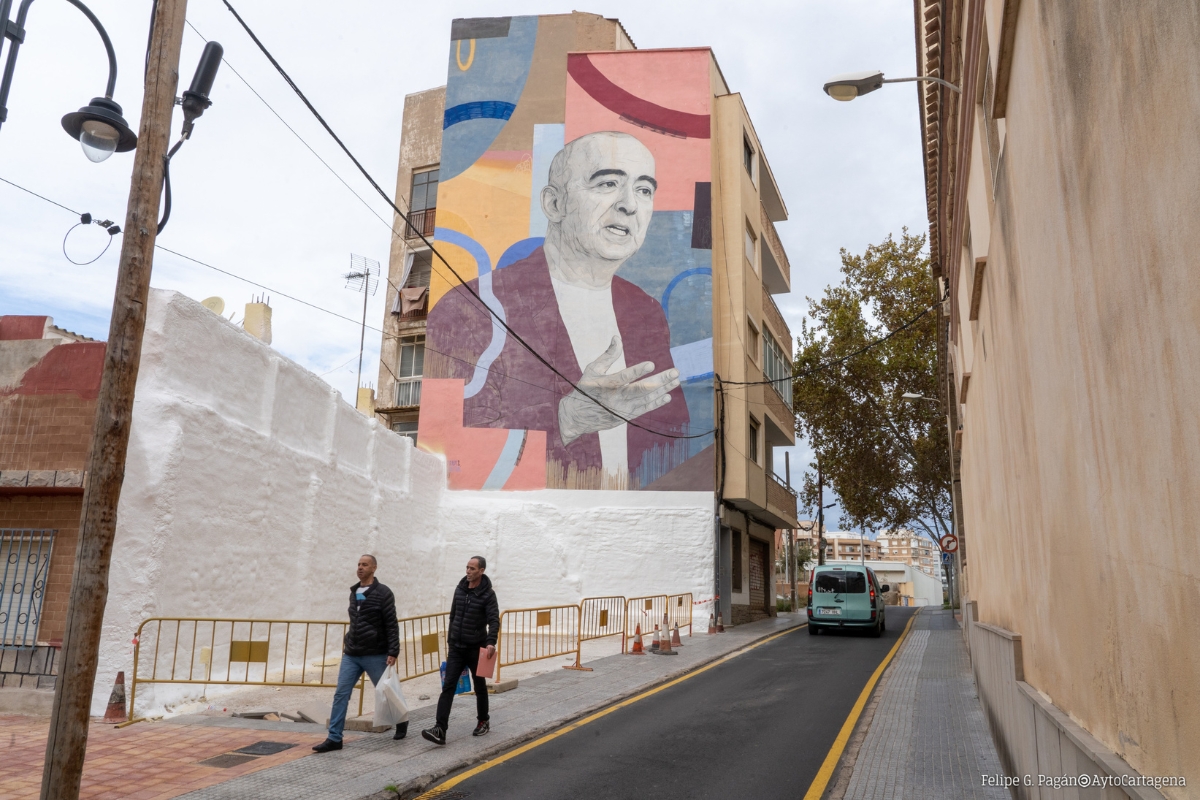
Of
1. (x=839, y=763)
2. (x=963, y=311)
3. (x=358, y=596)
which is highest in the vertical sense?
(x=963, y=311)

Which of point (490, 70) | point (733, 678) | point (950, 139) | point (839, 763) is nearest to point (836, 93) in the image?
point (950, 139)

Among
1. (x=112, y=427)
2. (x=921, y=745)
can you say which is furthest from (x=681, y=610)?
(x=112, y=427)

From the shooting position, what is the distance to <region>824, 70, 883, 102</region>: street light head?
909cm

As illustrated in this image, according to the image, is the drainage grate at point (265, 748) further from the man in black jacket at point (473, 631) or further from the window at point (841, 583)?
the window at point (841, 583)

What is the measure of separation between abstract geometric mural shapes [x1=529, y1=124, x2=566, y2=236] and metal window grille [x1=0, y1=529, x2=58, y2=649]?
18.3 m

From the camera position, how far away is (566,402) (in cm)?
2542

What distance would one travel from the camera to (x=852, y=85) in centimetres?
919

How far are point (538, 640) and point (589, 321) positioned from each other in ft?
38.6

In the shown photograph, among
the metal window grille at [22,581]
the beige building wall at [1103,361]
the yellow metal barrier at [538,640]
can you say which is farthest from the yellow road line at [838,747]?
the metal window grille at [22,581]

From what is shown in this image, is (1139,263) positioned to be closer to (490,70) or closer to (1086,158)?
(1086,158)

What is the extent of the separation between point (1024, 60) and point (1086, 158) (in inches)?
72.5

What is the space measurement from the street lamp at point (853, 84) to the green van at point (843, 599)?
53.9 feet

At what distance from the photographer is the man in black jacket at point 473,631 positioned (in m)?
8.83

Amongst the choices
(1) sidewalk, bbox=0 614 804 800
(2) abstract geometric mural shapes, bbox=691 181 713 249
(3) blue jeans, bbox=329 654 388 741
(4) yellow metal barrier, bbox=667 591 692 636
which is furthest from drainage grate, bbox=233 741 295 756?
(2) abstract geometric mural shapes, bbox=691 181 713 249
